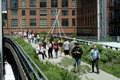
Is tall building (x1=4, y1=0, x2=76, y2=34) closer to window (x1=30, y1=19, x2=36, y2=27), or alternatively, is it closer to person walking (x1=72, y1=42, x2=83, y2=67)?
window (x1=30, y1=19, x2=36, y2=27)

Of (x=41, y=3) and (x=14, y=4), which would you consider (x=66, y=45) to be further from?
(x=41, y=3)

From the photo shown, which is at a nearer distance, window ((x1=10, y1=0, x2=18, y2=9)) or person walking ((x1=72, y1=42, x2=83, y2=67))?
person walking ((x1=72, y1=42, x2=83, y2=67))

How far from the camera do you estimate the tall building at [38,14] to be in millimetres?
90438

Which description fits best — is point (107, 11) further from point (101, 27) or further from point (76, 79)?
point (76, 79)

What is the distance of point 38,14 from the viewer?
91.6 metres

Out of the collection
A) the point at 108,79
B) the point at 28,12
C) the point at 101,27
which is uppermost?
the point at 28,12

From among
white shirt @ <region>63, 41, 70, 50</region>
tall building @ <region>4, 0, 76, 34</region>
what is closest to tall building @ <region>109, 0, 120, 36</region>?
white shirt @ <region>63, 41, 70, 50</region>

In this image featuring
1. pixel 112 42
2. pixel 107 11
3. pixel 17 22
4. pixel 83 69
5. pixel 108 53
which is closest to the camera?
pixel 83 69

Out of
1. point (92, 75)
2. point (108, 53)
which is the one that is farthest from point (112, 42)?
point (92, 75)

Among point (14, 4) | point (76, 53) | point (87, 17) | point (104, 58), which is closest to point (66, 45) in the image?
point (104, 58)

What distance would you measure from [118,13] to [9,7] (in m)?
44.5

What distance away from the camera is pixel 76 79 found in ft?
37.2

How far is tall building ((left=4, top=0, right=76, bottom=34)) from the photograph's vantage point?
297 ft

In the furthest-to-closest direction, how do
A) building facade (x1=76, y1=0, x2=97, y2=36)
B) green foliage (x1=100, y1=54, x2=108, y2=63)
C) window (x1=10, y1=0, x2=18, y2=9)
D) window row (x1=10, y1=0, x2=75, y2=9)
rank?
window row (x1=10, y1=0, x2=75, y2=9) → window (x1=10, y1=0, x2=18, y2=9) → building facade (x1=76, y1=0, x2=97, y2=36) → green foliage (x1=100, y1=54, x2=108, y2=63)
